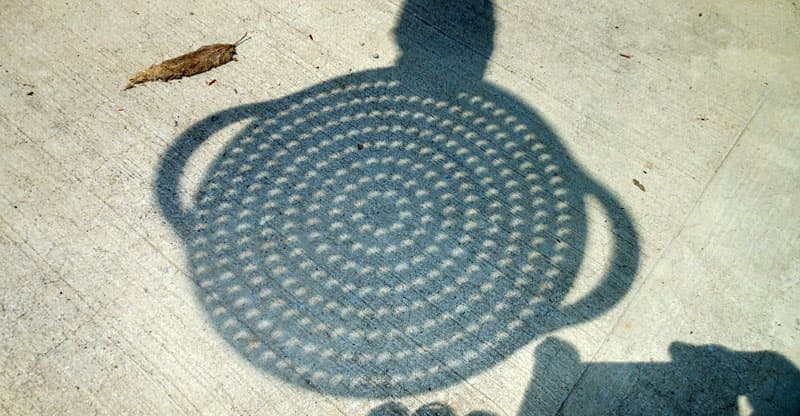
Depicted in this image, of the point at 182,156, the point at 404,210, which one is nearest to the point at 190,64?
the point at 182,156

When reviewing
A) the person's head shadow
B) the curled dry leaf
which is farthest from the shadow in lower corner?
the curled dry leaf

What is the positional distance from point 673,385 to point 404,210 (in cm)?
161

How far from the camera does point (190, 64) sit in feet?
10.9

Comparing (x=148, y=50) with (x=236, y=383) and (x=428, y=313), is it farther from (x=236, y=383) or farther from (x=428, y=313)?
(x=428, y=313)

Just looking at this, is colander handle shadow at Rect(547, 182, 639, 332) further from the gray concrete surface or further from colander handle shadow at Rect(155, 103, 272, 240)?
colander handle shadow at Rect(155, 103, 272, 240)

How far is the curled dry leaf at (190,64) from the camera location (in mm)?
3279

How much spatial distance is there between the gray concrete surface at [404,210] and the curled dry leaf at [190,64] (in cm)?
8

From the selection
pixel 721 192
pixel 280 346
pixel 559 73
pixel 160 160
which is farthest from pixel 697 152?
pixel 160 160

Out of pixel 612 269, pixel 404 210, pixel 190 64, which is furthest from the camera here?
pixel 190 64

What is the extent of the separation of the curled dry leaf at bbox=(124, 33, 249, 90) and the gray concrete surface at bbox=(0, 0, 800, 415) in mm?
76

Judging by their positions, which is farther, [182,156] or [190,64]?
[190,64]

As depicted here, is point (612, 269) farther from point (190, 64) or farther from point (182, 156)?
point (190, 64)

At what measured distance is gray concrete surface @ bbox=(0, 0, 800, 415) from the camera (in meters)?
2.47

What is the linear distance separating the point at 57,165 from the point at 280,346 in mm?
1711
